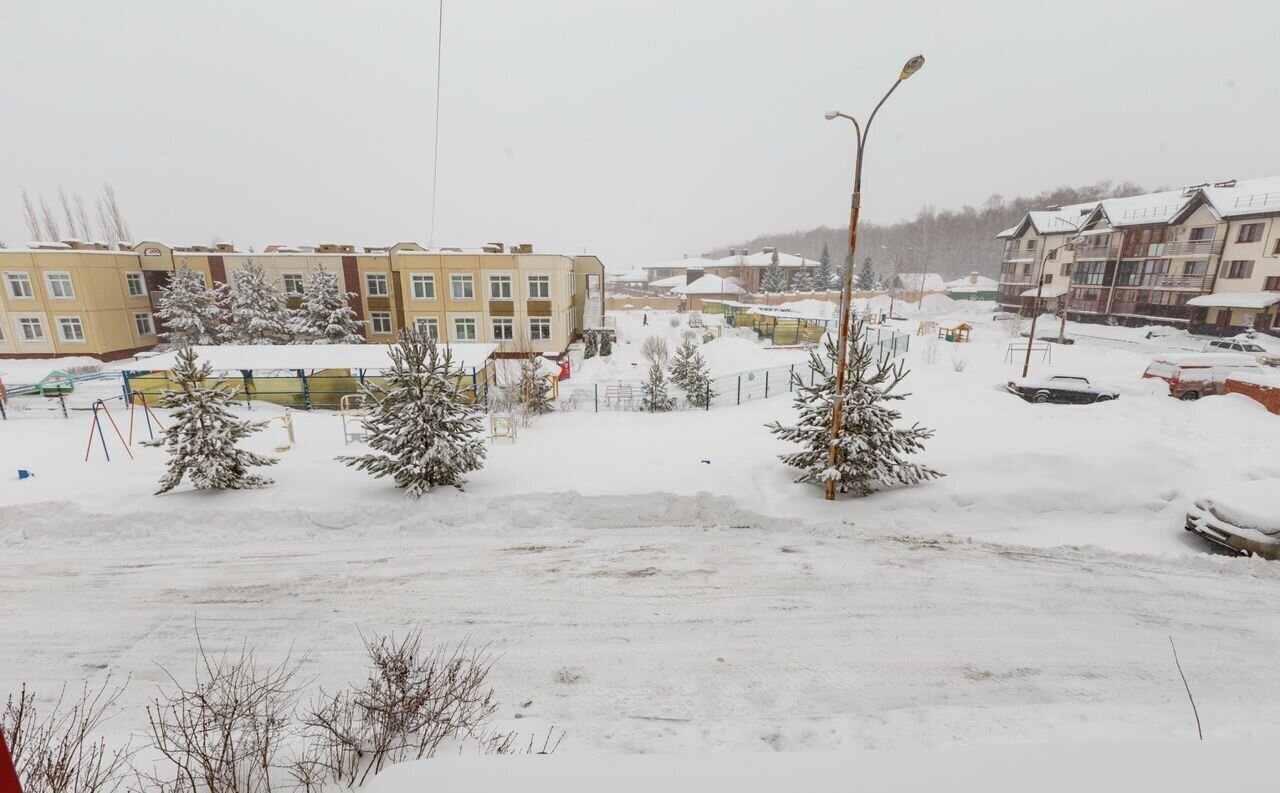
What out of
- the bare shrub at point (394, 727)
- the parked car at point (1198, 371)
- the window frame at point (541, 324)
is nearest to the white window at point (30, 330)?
the window frame at point (541, 324)

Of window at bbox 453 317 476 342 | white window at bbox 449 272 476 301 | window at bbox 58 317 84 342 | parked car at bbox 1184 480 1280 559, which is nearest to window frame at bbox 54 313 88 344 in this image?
window at bbox 58 317 84 342

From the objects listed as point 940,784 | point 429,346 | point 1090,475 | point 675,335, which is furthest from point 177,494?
point 675,335

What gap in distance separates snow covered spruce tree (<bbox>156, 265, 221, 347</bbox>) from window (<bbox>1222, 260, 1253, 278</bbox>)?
227 ft

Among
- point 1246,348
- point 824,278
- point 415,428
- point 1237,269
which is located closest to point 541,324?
point 415,428

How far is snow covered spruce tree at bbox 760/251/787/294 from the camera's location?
8242 centimetres

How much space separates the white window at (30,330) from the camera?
30.2 metres

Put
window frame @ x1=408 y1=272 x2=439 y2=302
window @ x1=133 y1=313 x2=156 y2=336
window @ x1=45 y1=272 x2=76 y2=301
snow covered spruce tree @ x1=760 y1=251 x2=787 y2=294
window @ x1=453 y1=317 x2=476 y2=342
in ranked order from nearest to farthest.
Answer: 1. window @ x1=45 y1=272 x2=76 y2=301
2. window frame @ x1=408 y1=272 x2=439 y2=302
3. window @ x1=453 y1=317 x2=476 y2=342
4. window @ x1=133 y1=313 x2=156 y2=336
5. snow covered spruce tree @ x1=760 y1=251 x2=787 y2=294

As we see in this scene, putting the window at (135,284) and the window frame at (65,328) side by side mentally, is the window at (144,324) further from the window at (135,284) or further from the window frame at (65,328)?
the window frame at (65,328)

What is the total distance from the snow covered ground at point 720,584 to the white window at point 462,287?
20.0m

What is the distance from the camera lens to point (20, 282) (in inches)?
1169

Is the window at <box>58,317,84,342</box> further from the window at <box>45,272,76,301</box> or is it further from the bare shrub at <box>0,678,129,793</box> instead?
the bare shrub at <box>0,678,129,793</box>

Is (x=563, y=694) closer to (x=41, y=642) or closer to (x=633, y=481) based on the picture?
(x=633, y=481)

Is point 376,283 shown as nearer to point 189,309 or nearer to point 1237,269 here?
point 189,309

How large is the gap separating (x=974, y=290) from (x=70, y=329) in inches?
3947
